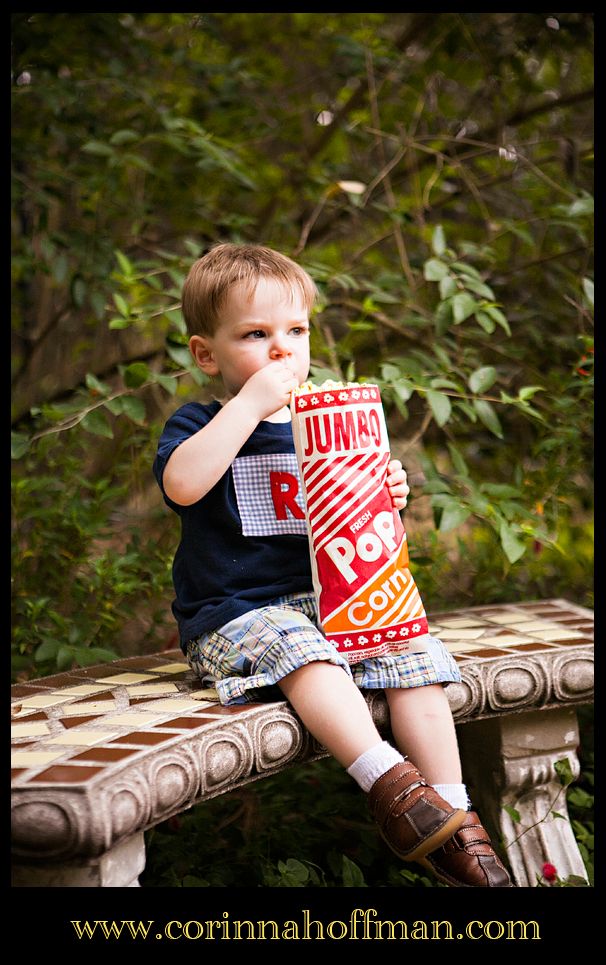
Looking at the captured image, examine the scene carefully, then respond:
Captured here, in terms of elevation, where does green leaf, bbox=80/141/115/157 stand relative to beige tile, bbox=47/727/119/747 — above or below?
above

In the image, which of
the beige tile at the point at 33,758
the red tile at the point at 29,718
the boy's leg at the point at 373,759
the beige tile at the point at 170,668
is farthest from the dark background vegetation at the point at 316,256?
Result: the beige tile at the point at 33,758

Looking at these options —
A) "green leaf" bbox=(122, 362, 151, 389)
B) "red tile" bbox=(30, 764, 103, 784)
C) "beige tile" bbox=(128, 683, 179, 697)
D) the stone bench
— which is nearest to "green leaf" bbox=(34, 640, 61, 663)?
the stone bench

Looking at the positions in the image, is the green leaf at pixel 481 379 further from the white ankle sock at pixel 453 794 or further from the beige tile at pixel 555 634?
the white ankle sock at pixel 453 794

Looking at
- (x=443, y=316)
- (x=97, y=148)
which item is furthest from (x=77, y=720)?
(x=97, y=148)

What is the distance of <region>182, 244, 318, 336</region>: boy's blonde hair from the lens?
201 centimetres

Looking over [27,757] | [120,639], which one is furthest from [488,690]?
[120,639]

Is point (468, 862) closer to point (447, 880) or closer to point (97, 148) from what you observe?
point (447, 880)

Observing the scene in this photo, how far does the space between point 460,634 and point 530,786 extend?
39cm

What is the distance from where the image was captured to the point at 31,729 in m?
1.72

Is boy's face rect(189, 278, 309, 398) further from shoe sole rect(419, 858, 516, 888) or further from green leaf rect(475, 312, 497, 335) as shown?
shoe sole rect(419, 858, 516, 888)

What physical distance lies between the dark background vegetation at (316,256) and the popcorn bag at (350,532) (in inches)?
18.0

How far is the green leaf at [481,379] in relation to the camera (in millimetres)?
2375

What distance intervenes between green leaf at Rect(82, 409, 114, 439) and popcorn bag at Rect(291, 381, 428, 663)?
2.20 ft
